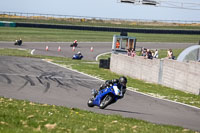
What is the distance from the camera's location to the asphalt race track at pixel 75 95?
15.5 metres

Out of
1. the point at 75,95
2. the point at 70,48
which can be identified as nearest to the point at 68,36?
the point at 70,48

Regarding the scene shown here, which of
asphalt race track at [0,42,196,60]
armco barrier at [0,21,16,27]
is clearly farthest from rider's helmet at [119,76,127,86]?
armco barrier at [0,21,16,27]

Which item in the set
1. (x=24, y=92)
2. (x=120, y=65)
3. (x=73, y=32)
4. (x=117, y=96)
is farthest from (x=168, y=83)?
(x=73, y=32)

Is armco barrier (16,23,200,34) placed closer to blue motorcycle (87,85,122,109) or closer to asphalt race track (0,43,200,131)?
asphalt race track (0,43,200,131)

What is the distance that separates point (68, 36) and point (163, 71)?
154ft

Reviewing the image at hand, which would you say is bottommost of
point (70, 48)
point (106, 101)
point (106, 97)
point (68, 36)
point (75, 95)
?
point (70, 48)

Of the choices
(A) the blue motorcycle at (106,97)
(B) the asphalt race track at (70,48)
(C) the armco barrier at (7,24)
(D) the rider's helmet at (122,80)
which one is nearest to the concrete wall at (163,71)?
(A) the blue motorcycle at (106,97)

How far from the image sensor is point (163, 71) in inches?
1043

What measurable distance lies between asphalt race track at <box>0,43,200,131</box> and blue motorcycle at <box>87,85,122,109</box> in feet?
0.84

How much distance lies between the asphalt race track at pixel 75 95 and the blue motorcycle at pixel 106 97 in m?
0.26

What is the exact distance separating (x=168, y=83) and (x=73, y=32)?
52.1 meters

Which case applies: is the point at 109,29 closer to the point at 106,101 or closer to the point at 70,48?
the point at 70,48

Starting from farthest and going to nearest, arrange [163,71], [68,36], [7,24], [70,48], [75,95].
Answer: [7,24], [68,36], [70,48], [163,71], [75,95]

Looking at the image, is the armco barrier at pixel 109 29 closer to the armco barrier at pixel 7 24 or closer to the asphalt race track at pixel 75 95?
the armco barrier at pixel 7 24
